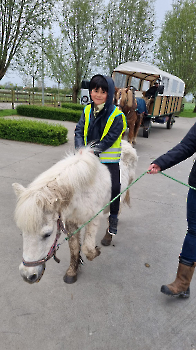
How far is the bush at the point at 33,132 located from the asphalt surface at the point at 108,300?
485cm

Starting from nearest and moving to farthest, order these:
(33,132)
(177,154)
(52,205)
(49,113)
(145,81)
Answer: (52,205), (177,154), (33,132), (145,81), (49,113)

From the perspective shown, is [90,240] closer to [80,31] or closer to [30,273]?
[30,273]

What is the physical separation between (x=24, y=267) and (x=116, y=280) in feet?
4.18

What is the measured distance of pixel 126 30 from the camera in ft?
72.2

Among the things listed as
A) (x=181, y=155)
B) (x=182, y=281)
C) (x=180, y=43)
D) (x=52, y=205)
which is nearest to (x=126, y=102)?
(x=181, y=155)

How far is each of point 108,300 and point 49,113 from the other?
14.3 metres

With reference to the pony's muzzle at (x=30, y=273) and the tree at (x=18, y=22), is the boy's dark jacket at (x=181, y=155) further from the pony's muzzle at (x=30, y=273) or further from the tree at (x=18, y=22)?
the tree at (x=18, y=22)

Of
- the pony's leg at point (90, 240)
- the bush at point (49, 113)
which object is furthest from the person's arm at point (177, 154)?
the bush at point (49, 113)

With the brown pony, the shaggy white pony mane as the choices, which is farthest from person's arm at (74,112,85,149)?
the brown pony

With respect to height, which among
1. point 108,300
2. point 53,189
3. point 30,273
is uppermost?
point 53,189

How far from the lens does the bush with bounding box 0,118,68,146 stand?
816 centimetres

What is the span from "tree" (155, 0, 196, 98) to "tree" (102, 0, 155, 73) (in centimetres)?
291

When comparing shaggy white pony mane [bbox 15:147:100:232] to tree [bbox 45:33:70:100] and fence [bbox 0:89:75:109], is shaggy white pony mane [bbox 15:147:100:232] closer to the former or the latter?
fence [bbox 0:89:75:109]

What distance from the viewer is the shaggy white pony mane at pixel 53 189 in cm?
143
